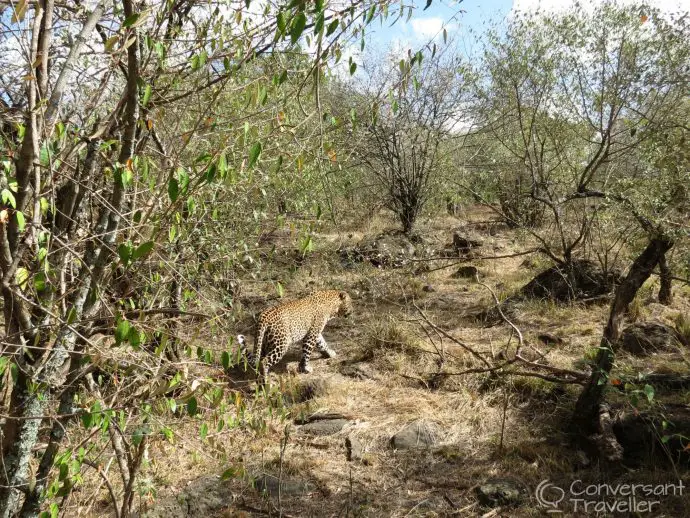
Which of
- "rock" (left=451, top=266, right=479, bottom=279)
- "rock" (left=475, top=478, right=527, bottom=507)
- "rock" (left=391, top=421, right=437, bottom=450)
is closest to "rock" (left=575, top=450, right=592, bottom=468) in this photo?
"rock" (left=475, top=478, right=527, bottom=507)

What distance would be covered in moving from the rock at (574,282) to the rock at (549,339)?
4.58ft

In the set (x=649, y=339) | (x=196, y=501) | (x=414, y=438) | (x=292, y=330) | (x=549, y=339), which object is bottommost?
(x=196, y=501)

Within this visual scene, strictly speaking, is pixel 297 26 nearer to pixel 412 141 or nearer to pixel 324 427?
pixel 324 427

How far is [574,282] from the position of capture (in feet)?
30.2

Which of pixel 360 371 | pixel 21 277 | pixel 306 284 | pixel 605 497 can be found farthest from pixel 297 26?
pixel 306 284

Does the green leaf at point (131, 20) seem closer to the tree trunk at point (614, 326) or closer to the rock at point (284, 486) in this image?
the rock at point (284, 486)

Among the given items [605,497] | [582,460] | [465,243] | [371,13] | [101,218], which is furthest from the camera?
[465,243]

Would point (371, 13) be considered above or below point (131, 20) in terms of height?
above

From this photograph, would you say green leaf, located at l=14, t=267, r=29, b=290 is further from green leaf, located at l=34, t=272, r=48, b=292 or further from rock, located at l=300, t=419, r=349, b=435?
rock, located at l=300, t=419, r=349, b=435

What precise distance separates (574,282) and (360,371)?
396cm

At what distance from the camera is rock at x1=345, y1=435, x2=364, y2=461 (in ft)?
18.6

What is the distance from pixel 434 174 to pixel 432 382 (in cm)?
802

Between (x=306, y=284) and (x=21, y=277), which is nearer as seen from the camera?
(x=21, y=277)

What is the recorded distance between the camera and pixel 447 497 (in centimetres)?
489
